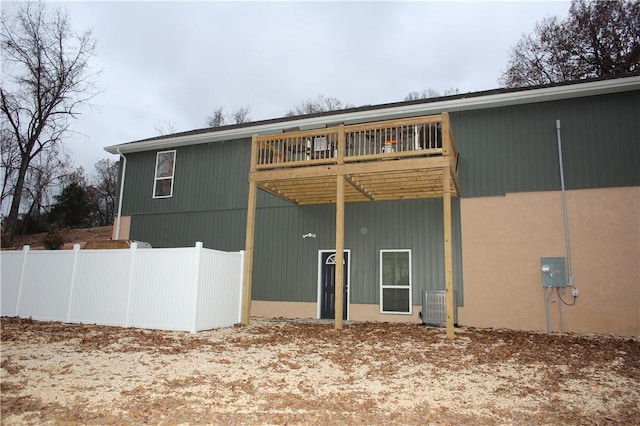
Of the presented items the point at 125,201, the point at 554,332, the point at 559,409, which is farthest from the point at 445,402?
the point at 125,201

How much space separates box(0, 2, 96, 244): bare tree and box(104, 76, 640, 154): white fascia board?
11180mm

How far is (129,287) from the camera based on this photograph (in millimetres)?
8938

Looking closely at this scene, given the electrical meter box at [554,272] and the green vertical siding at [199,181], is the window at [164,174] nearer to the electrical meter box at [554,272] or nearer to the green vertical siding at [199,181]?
the green vertical siding at [199,181]

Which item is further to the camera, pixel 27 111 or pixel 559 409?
pixel 27 111

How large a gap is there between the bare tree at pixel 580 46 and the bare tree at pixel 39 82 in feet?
77.8

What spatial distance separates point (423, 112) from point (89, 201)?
3024 cm

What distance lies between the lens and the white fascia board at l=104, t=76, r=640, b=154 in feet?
30.8

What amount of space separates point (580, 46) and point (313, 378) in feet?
72.7

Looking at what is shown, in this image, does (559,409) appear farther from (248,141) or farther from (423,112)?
(248,141)

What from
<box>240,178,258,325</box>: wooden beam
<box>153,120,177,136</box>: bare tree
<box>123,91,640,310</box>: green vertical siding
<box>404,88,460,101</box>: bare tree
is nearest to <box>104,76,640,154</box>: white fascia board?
<box>123,91,640,310</box>: green vertical siding

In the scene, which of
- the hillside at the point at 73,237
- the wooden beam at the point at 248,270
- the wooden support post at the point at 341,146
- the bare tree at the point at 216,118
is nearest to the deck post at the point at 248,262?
the wooden beam at the point at 248,270

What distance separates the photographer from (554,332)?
900 centimetres

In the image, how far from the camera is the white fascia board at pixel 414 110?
30.8 feet

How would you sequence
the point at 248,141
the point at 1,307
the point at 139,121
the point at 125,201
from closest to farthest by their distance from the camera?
1. the point at 1,307
2. the point at 248,141
3. the point at 125,201
4. the point at 139,121
